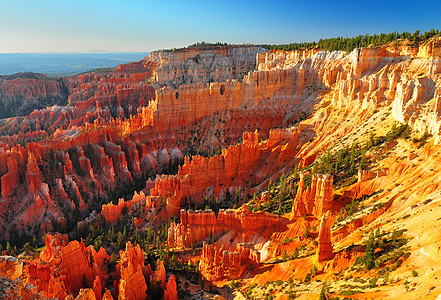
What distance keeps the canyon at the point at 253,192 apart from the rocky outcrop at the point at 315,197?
0.14 metres

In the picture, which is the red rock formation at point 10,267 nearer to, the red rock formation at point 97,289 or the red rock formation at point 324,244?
the red rock formation at point 97,289

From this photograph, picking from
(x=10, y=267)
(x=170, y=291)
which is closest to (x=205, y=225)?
(x=170, y=291)

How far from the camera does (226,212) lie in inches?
1538

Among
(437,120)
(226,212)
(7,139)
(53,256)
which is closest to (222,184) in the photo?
(226,212)

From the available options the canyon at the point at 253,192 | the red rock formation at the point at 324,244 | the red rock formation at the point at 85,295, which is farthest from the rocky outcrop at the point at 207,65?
the red rock formation at the point at 85,295

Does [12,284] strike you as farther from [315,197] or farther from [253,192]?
[253,192]

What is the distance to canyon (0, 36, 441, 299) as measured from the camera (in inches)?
949

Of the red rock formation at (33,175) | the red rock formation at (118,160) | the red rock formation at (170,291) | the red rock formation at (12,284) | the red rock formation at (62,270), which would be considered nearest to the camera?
the red rock formation at (12,284)

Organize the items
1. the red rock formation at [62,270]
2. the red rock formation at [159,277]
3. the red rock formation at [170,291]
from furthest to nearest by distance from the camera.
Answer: the red rock formation at [159,277], the red rock formation at [170,291], the red rock formation at [62,270]

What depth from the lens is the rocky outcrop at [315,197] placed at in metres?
31.8

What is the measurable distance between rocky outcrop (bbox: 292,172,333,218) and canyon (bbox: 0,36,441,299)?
14 centimetres

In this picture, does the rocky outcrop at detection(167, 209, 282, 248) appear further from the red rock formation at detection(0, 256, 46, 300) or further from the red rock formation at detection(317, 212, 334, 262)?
the red rock formation at detection(0, 256, 46, 300)

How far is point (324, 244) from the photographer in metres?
24.9

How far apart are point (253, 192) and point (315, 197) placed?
14550 millimetres
